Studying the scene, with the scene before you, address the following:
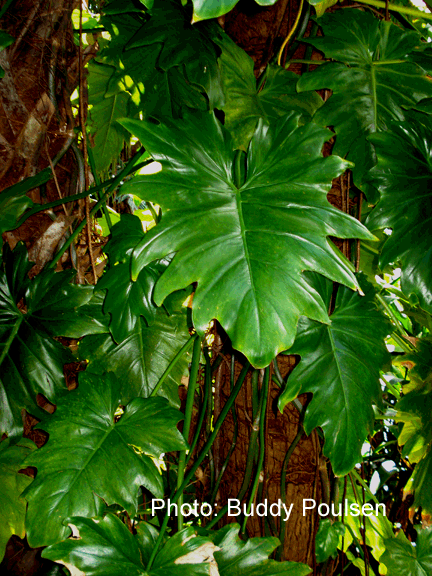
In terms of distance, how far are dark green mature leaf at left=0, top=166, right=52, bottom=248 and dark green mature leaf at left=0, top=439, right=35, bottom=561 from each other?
0.47 metres

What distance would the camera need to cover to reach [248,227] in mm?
789

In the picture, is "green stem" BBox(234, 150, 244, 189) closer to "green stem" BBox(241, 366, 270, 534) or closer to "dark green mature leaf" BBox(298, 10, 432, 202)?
"dark green mature leaf" BBox(298, 10, 432, 202)

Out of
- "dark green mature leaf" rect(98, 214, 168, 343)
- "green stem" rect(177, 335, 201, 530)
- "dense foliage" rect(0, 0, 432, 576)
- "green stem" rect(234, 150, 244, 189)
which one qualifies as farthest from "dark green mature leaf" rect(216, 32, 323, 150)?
"green stem" rect(177, 335, 201, 530)

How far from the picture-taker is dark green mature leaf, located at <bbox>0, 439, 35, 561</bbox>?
1007 millimetres

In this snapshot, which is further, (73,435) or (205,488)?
(205,488)

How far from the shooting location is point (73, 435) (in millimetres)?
871

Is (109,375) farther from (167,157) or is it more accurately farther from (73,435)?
(167,157)

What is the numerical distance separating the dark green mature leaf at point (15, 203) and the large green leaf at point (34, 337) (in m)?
0.12

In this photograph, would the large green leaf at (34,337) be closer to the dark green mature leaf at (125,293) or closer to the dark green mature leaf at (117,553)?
the dark green mature leaf at (125,293)

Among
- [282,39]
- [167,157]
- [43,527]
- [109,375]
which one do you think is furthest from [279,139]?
[43,527]

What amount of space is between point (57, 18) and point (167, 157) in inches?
27.8

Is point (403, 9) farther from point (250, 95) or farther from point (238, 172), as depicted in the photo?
point (238, 172)

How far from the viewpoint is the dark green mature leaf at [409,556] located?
3.53ft

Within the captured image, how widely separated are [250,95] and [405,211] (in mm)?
438
